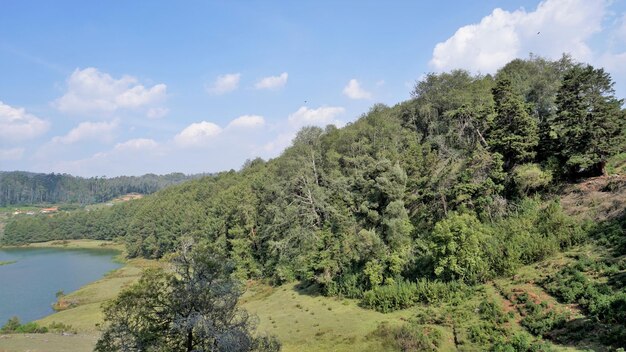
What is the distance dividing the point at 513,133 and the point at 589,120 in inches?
284

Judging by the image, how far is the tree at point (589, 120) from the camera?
3534 cm

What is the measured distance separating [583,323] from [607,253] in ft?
25.7

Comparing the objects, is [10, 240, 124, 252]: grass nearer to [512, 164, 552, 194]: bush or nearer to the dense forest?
the dense forest

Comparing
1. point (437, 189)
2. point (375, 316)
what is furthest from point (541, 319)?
point (437, 189)

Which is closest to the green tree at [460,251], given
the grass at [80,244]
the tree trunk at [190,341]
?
the tree trunk at [190,341]

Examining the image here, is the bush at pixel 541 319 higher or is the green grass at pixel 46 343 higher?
the bush at pixel 541 319

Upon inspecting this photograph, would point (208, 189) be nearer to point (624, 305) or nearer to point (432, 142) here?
point (432, 142)

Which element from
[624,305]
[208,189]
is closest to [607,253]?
[624,305]

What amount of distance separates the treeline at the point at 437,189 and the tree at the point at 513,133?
0.12m

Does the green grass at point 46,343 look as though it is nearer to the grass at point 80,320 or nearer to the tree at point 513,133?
the grass at point 80,320

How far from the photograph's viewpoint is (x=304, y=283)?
5462 centimetres

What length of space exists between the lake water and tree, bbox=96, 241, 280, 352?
4893cm

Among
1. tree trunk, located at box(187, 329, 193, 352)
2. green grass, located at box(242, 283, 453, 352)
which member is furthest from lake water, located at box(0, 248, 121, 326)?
tree trunk, located at box(187, 329, 193, 352)

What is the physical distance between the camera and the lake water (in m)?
61.5
